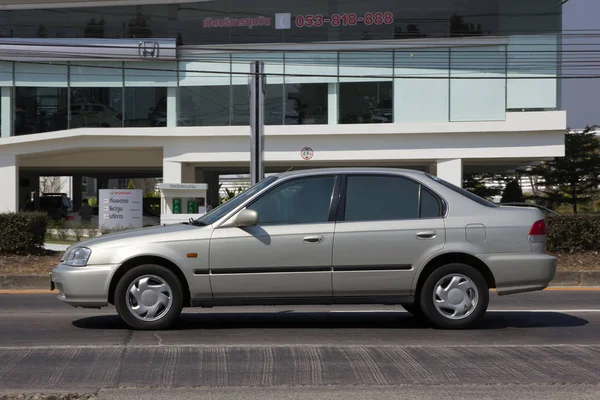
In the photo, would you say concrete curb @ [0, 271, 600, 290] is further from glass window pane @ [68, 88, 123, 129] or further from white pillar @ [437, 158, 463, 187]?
glass window pane @ [68, 88, 123, 129]

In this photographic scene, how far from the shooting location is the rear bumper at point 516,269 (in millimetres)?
8016

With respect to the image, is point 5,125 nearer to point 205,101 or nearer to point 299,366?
point 205,101

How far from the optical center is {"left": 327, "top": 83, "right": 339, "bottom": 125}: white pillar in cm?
3219

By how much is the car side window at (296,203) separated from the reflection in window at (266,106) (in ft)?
80.4

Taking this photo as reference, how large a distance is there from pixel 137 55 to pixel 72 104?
3.67m

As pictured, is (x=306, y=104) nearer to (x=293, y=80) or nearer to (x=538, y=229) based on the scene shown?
(x=293, y=80)

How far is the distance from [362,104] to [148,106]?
916 cm

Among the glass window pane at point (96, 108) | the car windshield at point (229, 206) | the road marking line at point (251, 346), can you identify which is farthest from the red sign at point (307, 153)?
the road marking line at point (251, 346)

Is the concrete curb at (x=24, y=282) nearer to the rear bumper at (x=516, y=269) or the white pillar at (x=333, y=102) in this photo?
the rear bumper at (x=516, y=269)

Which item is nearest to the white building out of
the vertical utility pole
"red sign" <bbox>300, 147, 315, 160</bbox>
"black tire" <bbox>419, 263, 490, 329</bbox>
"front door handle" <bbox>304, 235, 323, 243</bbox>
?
"red sign" <bbox>300, 147, 315, 160</bbox>

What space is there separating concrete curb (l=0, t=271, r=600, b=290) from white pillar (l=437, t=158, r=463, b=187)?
1902cm

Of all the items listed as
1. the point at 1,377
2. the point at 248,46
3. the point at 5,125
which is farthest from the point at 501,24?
the point at 1,377

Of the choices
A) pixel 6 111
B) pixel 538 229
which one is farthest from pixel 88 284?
pixel 6 111

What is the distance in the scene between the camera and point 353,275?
25.9 ft
